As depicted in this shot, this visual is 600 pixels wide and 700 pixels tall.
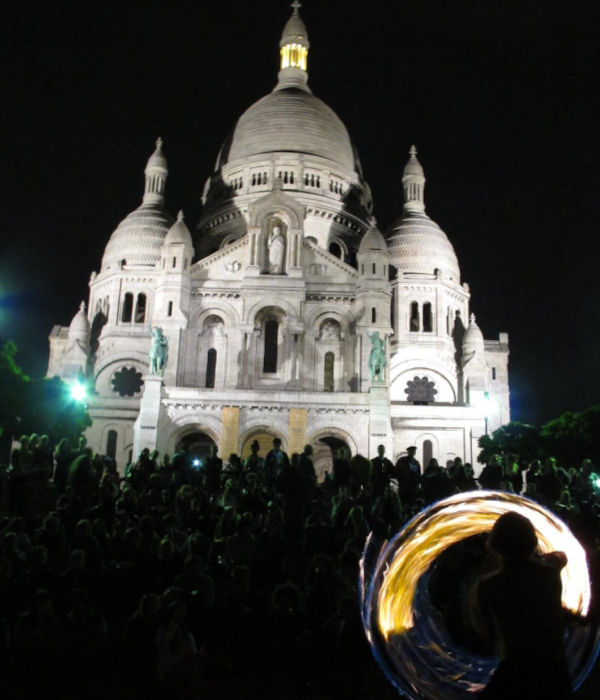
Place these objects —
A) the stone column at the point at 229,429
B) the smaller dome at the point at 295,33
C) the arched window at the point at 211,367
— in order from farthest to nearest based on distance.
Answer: the smaller dome at the point at 295,33, the arched window at the point at 211,367, the stone column at the point at 229,429

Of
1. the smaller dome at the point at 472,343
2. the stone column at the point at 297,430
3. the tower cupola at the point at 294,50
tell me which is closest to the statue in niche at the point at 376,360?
the stone column at the point at 297,430

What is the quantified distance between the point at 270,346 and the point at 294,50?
3486 centimetres

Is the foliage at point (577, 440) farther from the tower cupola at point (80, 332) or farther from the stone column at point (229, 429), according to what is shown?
the tower cupola at point (80, 332)

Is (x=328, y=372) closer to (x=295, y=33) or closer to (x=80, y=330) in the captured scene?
(x=80, y=330)

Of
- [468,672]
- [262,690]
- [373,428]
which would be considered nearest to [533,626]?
[468,672]

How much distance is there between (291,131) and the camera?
Answer: 60719 mm

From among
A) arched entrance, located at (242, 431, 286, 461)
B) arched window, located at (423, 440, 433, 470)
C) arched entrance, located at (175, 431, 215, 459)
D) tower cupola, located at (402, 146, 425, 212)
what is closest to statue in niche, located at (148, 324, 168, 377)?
arched entrance, located at (175, 431, 215, 459)

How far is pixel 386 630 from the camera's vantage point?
591 centimetres

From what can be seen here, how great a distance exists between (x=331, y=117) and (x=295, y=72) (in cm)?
728

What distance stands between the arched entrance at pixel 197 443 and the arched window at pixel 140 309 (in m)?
14.2

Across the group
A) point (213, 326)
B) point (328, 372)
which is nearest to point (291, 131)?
point (213, 326)

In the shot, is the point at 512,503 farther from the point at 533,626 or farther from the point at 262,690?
the point at 262,690

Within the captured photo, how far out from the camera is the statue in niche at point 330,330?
1823 inches

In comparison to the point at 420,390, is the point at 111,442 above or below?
below
